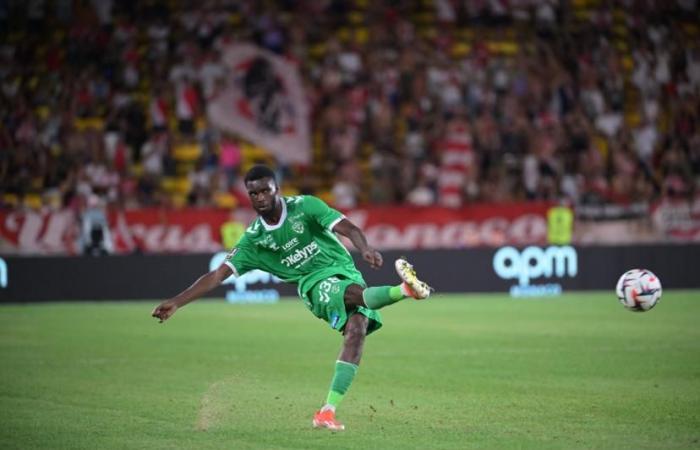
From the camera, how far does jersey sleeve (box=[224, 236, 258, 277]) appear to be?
970 centimetres

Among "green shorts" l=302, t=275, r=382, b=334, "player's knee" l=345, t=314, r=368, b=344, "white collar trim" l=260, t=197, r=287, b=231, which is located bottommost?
"player's knee" l=345, t=314, r=368, b=344

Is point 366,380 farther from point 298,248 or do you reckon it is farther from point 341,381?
point 341,381

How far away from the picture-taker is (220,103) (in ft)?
85.0

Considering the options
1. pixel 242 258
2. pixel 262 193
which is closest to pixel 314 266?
pixel 242 258

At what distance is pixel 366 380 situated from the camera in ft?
39.7

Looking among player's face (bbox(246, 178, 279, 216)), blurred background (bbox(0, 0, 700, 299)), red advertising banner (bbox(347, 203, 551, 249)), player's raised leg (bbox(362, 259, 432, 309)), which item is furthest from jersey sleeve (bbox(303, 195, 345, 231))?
red advertising banner (bbox(347, 203, 551, 249))

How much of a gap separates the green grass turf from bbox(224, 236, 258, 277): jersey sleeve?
1.18m

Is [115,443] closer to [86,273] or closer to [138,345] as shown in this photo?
[138,345]

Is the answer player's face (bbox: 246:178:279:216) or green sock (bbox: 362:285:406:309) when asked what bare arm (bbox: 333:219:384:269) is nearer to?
green sock (bbox: 362:285:406:309)

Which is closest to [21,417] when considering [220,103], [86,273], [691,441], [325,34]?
[691,441]

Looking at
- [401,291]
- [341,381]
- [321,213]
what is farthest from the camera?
[321,213]

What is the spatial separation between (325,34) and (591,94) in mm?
6173

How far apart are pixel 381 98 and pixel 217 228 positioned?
5.42 metres

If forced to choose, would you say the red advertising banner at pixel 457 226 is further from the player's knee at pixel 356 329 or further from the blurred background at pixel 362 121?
the player's knee at pixel 356 329
